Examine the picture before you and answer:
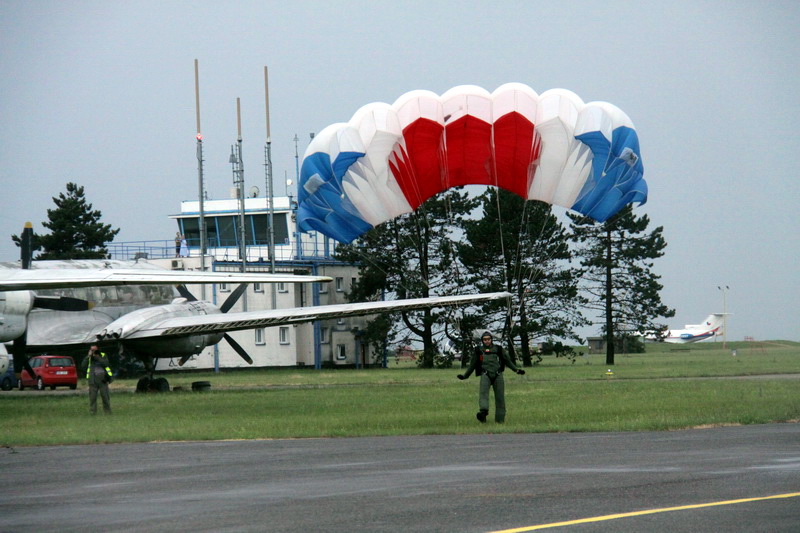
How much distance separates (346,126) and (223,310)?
1010 centimetres

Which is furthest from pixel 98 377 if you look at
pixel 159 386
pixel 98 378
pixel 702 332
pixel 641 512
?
pixel 702 332

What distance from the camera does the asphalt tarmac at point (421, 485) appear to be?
9250 mm

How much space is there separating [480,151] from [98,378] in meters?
13.9

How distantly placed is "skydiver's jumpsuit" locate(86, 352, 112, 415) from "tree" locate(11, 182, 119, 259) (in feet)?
141

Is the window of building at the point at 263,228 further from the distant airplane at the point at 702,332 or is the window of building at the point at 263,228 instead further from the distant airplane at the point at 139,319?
the distant airplane at the point at 702,332

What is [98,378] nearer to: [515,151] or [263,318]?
[263,318]

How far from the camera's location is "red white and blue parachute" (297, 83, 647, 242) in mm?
32094

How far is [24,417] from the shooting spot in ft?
81.9

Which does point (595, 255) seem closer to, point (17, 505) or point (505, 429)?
point (505, 429)

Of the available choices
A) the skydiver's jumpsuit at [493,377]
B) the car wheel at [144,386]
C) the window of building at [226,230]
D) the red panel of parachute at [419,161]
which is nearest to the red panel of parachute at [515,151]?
the red panel of parachute at [419,161]

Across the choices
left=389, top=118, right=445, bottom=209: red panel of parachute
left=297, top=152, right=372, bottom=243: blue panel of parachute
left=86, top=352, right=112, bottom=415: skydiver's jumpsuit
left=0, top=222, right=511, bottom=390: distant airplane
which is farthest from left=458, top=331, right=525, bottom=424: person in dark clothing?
left=297, top=152, right=372, bottom=243: blue panel of parachute

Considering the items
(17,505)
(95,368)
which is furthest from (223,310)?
(17,505)

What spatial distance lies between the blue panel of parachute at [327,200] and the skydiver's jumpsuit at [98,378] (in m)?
10.1

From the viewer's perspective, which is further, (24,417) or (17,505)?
(24,417)
